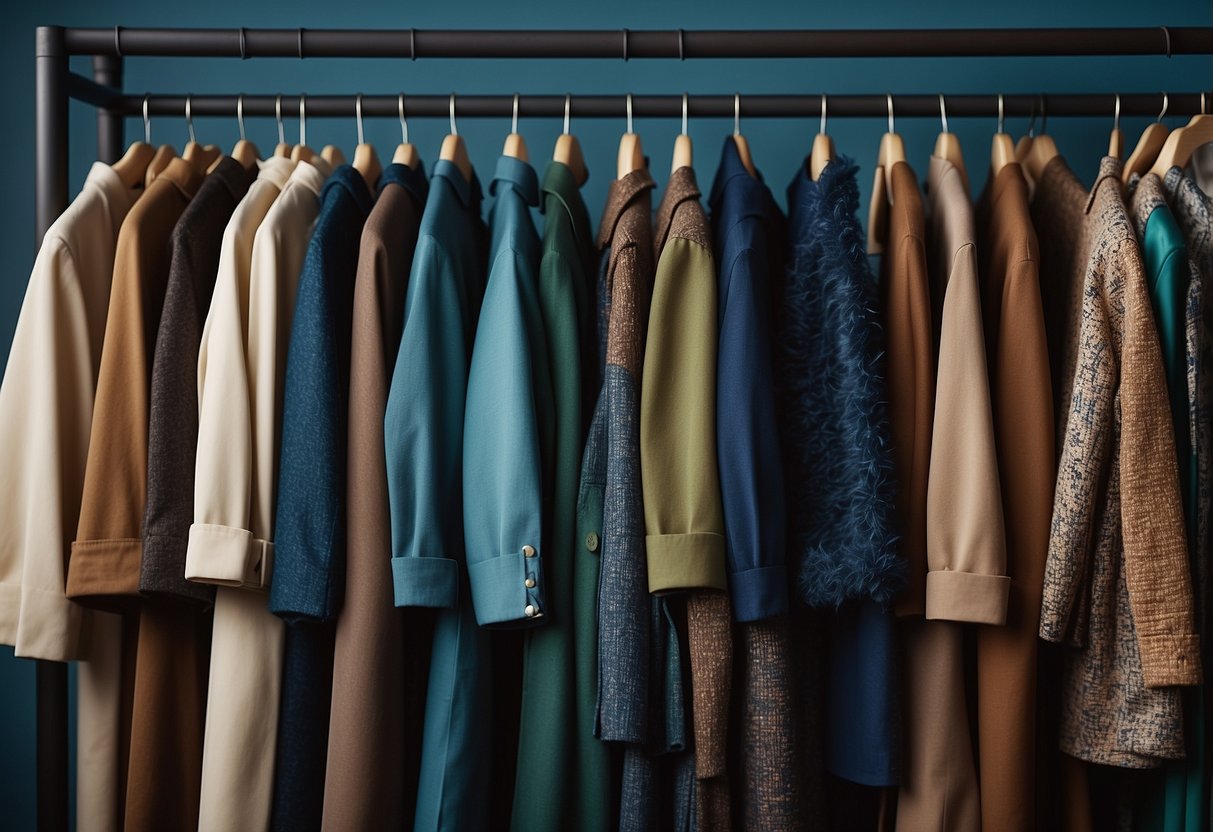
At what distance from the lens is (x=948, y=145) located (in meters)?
1.60

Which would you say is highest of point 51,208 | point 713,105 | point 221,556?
A: point 713,105

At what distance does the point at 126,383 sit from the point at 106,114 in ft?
2.11

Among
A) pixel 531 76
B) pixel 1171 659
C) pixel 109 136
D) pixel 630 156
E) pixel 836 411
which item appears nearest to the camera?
pixel 1171 659

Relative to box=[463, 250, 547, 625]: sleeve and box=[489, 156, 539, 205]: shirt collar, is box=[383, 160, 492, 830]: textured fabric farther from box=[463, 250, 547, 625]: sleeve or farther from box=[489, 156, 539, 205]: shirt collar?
box=[489, 156, 539, 205]: shirt collar

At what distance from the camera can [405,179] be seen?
1.48 meters

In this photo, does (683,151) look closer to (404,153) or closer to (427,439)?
(404,153)

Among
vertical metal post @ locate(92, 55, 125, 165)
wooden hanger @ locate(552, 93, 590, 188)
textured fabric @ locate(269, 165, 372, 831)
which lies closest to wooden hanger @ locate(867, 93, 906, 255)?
wooden hanger @ locate(552, 93, 590, 188)

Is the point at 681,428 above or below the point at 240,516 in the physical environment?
above

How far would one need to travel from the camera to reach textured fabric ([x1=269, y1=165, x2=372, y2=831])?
1.29m

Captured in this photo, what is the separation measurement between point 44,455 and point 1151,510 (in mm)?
1508

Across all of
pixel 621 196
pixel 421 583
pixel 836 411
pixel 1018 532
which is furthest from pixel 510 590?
pixel 1018 532

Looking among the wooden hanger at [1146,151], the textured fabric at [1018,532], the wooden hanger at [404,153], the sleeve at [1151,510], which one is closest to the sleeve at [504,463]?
the wooden hanger at [404,153]

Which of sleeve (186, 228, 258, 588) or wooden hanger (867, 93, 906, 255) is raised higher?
wooden hanger (867, 93, 906, 255)

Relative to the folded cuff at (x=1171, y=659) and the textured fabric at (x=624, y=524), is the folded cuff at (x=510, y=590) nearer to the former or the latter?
the textured fabric at (x=624, y=524)
